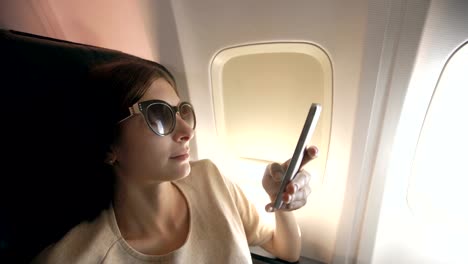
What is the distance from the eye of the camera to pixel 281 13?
2.66 feet

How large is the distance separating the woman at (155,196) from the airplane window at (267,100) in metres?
0.30

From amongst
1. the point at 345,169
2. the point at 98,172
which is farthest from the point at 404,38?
the point at 98,172

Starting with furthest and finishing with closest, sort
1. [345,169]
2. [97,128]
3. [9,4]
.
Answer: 1. [9,4]
2. [345,169]
3. [97,128]

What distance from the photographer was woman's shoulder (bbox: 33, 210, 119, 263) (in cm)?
62

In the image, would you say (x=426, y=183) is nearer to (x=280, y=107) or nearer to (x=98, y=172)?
(x=280, y=107)

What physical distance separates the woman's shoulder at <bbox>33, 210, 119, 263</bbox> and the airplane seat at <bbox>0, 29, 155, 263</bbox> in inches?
1.8

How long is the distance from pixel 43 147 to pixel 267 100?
798 millimetres

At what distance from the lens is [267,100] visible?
1016 mm

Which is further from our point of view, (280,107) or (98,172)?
(280,107)

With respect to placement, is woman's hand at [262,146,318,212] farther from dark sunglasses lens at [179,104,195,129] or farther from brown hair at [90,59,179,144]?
brown hair at [90,59,179,144]

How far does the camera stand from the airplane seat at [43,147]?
0.61 meters

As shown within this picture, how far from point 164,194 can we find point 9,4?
115cm

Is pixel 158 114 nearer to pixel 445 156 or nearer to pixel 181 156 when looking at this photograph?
pixel 181 156

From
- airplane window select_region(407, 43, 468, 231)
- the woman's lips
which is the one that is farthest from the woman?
airplane window select_region(407, 43, 468, 231)
